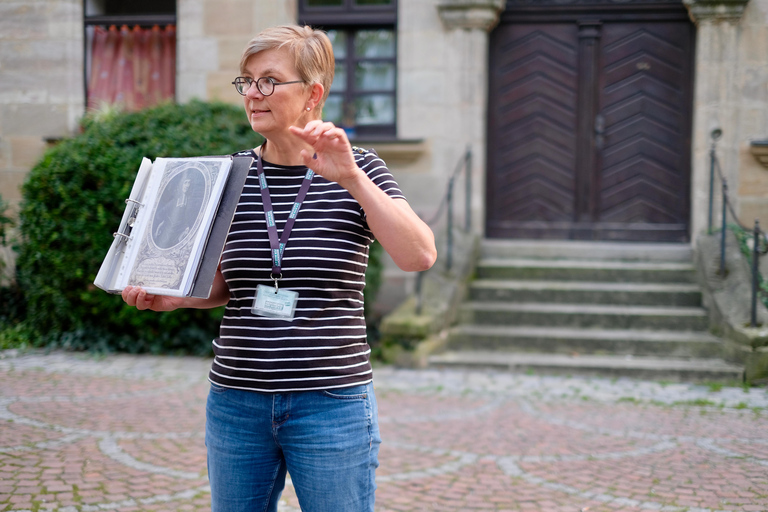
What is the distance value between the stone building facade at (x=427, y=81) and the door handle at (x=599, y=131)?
0.98 m

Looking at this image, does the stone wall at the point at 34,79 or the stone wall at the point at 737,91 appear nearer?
the stone wall at the point at 737,91

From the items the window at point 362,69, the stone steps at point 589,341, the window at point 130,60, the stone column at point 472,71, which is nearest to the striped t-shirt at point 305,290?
the stone steps at point 589,341

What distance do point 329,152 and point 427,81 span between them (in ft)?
22.7

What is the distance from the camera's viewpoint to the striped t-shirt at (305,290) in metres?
1.81

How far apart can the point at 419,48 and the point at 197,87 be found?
2.68 m

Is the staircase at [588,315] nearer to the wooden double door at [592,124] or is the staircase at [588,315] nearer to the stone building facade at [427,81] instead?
the wooden double door at [592,124]

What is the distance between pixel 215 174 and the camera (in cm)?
188

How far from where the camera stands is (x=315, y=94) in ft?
6.42

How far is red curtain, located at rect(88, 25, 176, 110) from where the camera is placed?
905 centimetres

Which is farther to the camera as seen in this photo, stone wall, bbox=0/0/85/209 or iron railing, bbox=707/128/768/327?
stone wall, bbox=0/0/85/209

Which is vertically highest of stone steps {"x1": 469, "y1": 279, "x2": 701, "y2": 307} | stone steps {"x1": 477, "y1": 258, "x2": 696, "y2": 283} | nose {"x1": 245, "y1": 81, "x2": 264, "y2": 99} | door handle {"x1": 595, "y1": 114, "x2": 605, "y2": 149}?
door handle {"x1": 595, "y1": 114, "x2": 605, "y2": 149}

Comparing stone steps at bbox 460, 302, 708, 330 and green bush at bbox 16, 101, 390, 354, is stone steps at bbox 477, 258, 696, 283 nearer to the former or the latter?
stone steps at bbox 460, 302, 708, 330

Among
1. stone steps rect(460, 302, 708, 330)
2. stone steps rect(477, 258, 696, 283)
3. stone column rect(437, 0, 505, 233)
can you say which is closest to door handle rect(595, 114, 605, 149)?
stone column rect(437, 0, 505, 233)

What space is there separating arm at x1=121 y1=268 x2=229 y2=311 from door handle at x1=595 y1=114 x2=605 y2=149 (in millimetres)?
7246
